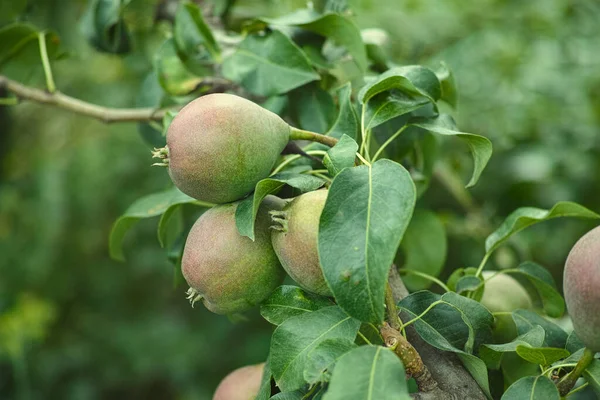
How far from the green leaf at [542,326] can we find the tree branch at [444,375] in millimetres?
86

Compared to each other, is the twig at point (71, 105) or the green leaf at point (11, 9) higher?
the green leaf at point (11, 9)

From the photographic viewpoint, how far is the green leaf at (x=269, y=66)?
80 centimetres

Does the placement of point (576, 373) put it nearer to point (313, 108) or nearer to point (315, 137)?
point (315, 137)

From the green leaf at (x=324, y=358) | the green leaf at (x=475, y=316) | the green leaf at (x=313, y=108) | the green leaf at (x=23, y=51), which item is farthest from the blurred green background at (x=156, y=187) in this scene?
the green leaf at (x=324, y=358)

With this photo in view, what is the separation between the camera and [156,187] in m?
1.87

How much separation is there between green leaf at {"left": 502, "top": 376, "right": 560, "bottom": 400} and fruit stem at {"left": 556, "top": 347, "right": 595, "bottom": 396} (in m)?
0.02

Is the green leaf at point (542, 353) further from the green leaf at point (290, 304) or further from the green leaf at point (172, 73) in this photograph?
the green leaf at point (172, 73)

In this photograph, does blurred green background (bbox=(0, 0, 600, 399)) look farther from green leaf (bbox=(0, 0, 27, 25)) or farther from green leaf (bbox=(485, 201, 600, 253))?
green leaf (bbox=(485, 201, 600, 253))

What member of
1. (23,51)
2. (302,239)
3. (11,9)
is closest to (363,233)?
(302,239)

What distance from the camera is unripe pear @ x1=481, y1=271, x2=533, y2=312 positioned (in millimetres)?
733

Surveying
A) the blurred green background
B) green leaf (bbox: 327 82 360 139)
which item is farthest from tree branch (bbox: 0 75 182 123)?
green leaf (bbox: 327 82 360 139)

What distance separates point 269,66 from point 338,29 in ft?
0.33

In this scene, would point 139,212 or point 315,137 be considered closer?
point 315,137

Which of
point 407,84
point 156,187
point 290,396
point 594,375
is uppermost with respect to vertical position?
point 407,84
